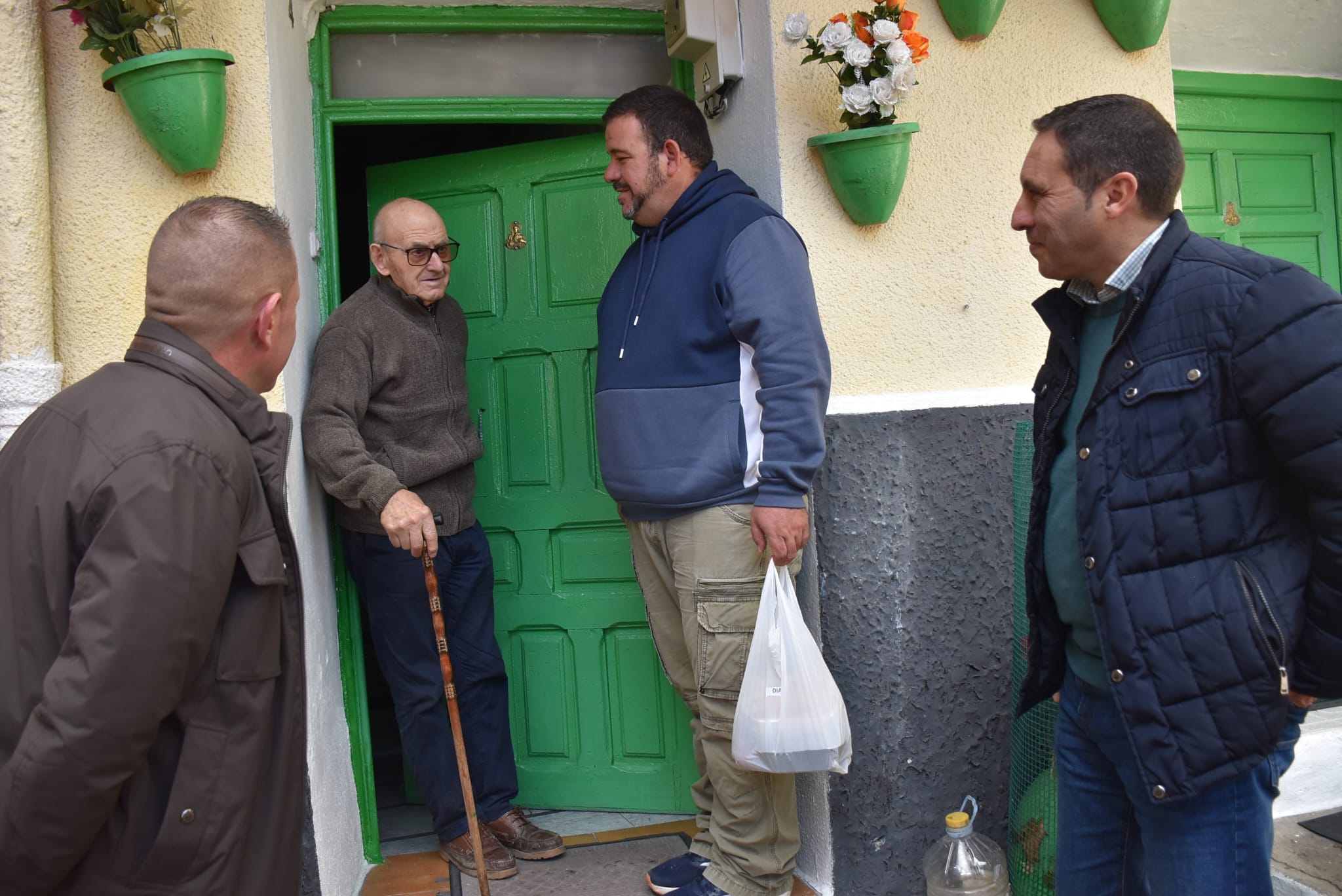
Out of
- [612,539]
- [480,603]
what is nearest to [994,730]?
[612,539]

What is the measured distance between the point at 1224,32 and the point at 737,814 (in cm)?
322

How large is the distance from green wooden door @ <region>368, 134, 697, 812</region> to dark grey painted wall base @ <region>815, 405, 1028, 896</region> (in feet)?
2.64

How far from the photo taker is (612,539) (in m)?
3.64

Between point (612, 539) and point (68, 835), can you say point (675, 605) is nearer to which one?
point (612, 539)

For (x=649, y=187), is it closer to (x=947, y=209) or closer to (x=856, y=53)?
(x=856, y=53)

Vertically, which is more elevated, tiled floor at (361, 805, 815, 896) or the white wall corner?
the white wall corner

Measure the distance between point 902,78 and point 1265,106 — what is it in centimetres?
204

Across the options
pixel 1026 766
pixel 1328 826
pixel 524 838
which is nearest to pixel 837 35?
pixel 1026 766

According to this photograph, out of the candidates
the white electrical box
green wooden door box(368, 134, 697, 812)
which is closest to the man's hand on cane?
green wooden door box(368, 134, 697, 812)

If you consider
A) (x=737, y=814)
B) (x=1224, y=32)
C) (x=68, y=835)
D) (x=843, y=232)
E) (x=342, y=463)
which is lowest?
(x=737, y=814)

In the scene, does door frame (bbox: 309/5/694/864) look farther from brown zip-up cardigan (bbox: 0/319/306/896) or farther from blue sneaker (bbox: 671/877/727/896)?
brown zip-up cardigan (bbox: 0/319/306/896)

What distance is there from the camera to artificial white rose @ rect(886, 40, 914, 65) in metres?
2.86

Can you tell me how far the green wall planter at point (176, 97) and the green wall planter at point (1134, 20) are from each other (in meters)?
2.46

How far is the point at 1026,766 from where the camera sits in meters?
2.92
